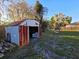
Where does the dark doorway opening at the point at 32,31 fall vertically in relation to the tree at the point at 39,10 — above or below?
below

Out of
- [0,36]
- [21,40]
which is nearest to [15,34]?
[21,40]

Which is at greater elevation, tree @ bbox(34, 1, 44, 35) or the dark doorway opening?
tree @ bbox(34, 1, 44, 35)

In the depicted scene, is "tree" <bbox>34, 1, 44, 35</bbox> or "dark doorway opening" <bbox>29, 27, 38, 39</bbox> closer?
"dark doorway opening" <bbox>29, 27, 38, 39</bbox>

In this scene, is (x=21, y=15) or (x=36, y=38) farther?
(x=21, y=15)

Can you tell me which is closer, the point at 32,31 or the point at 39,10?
the point at 32,31

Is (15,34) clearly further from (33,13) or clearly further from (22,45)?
(33,13)

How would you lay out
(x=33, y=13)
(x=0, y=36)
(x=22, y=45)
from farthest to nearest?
1. (x=33, y=13)
2. (x=0, y=36)
3. (x=22, y=45)

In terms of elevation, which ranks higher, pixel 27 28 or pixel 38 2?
pixel 38 2

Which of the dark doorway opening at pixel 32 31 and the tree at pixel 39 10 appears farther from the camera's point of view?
the tree at pixel 39 10

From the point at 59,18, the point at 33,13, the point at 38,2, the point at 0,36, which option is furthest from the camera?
the point at 59,18

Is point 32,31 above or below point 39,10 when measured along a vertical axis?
below

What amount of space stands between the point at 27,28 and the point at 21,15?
13.9 metres

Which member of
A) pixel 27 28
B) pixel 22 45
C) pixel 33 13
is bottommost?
pixel 22 45

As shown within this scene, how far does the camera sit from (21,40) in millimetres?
12711
